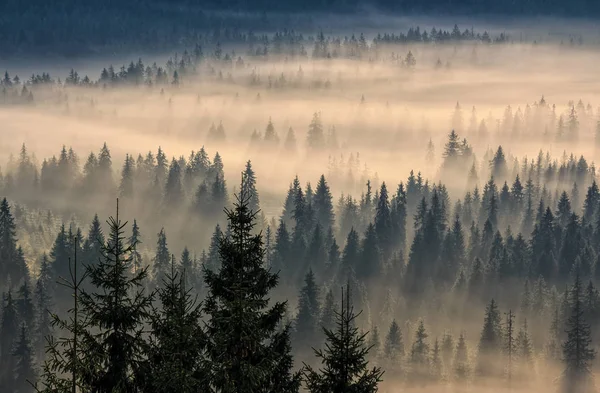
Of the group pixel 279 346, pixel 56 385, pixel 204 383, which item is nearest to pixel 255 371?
pixel 204 383

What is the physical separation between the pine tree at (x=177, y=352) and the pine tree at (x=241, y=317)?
0.47 meters

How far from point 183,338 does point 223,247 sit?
3268 mm

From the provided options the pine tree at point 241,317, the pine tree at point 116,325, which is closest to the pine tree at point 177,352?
the pine tree at point 241,317

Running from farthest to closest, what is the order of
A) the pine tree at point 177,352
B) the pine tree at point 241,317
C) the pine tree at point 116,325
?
the pine tree at point 241,317 → the pine tree at point 177,352 → the pine tree at point 116,325

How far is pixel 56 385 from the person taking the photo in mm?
36750

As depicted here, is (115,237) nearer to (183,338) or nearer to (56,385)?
(183,338)

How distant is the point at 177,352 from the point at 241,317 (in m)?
2.55

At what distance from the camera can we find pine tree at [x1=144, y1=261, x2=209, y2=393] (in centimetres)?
4394

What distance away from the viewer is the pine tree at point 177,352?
43938mm

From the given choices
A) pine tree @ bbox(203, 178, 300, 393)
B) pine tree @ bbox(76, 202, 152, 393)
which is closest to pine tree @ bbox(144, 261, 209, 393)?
pine tree @ bbox(203, 178, 300, 393)

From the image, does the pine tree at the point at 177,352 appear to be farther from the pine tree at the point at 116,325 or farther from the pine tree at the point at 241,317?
the pine tree at the point at 116,325

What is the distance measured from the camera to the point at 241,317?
4500 centimetres

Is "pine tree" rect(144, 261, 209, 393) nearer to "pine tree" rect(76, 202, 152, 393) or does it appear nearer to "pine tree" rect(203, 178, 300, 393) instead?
"pine tree" rect(203, 178, 300, 393)

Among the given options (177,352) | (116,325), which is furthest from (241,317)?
(116,325)
